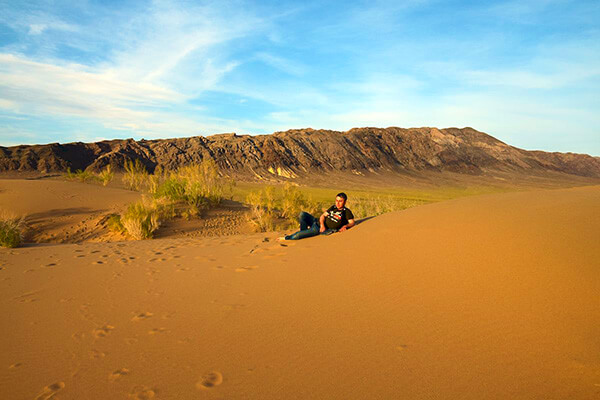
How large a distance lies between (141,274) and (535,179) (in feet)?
291

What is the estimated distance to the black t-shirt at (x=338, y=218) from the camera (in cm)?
737

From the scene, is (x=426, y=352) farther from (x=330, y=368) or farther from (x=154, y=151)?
(x=154, y=151)

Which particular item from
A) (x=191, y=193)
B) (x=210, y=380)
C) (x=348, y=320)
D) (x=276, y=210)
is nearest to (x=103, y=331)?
(x=210, y=380)

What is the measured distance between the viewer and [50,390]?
2.31 metres

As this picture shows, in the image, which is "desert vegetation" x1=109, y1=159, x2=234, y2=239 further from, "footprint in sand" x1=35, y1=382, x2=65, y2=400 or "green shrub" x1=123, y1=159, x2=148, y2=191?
"footprint in sand" x1=35, y1=382, x2=65, y2=400

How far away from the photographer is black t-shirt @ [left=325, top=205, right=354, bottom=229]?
7.37 meters

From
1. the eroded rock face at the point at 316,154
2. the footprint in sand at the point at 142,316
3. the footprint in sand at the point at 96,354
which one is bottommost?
the footprint in sand at the point at 142,316

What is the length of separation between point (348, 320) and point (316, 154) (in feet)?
238

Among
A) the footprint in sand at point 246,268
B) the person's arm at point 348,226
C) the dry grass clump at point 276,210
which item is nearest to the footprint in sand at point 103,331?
the footprint in sand at point 246,268

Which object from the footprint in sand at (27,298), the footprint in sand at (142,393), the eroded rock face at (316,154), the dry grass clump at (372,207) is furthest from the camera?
the eroded rock face at (316,154)

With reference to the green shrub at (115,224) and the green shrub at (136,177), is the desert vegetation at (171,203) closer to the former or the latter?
the green shrub at (115,224)

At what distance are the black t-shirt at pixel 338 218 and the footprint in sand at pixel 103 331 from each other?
16.0 ft

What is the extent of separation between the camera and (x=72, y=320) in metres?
3.48

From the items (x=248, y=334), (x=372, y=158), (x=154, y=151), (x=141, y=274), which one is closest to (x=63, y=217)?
(x=141, y=274)
